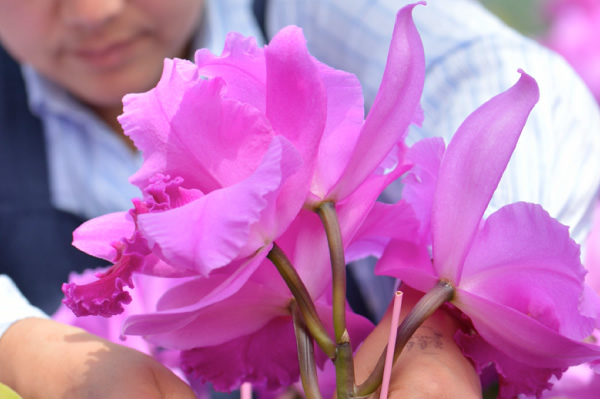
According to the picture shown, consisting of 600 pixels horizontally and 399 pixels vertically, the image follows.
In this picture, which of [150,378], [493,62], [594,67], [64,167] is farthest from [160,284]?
[594,67]

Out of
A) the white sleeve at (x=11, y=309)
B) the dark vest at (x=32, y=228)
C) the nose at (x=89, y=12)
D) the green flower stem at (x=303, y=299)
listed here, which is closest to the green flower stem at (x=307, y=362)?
the green flower stem at (x=303, y=299)

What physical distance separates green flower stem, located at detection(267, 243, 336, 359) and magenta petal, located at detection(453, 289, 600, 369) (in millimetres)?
44

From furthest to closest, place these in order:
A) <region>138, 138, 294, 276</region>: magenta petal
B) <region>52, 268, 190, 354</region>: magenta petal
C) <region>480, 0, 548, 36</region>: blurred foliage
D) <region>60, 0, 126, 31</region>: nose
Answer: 1. <region>480, 0, 548, 36</region>: blurred foliage
2. <region>60, 0, 126, 31</region>: nose
3. <region>52, 268, 190, 354</region>: magenta petal
4. <region>138, 138, 294, 276</region>: magenta petal

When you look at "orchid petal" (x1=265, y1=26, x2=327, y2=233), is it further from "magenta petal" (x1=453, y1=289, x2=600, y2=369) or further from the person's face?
the person's face

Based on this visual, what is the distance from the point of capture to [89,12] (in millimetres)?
535

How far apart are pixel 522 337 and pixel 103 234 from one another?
14 cm

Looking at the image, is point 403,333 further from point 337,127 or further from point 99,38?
point 99,38

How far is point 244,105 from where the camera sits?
0.22 metres

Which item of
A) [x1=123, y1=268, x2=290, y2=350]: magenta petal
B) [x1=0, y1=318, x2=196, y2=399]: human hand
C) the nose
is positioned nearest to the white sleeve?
[x1=0, y1=318, x2=196, y2=399]: human hand

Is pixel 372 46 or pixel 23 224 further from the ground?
pixel 372 46

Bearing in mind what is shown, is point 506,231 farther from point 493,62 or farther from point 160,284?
point 493,62

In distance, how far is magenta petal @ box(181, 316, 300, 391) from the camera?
26cm

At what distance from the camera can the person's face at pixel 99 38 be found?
0.55 metres

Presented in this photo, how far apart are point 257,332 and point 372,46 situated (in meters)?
0.39
